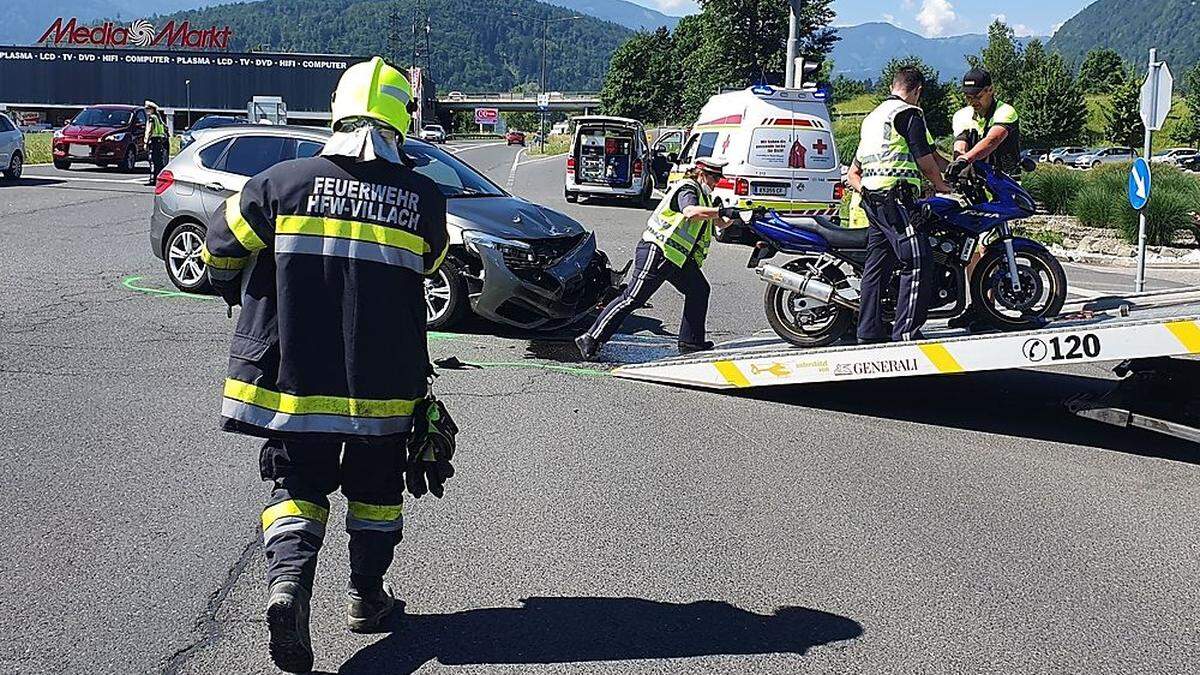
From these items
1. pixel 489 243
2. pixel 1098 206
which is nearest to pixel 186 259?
pixel 489 243

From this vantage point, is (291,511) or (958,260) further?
(958,260)

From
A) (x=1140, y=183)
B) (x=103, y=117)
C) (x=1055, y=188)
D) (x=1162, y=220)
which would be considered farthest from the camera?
(x=103, y=117)

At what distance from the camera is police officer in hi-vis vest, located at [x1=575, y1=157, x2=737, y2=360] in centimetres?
856

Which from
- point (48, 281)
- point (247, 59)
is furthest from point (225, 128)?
point (247, 59)

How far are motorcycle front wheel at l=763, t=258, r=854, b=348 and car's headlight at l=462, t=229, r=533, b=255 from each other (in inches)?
80.1

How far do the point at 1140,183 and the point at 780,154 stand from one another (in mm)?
5288

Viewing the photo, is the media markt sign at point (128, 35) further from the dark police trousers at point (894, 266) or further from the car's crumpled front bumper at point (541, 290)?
the dark police trousers at point (894, 266)

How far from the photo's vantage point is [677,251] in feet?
28.3

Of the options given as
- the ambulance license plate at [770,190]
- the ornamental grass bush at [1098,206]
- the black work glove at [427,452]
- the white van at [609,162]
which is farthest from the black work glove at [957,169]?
the white van at [609,162]

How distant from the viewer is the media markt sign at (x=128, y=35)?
112 m

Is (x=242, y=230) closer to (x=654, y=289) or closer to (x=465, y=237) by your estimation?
(x=654, y=289)

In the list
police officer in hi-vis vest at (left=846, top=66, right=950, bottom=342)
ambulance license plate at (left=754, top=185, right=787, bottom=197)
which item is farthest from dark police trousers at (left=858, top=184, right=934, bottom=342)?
ambulance license plate at (left=754, top=185, right=787, bottom=197)

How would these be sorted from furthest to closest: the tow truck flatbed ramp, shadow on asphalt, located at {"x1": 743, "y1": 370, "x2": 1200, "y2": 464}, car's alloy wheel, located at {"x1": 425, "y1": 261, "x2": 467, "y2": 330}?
car's alloy wheel, located at {"x1": 425, "y1": 261, "x2": 467, "y2": 330} → shadow on asphalt, located at {"x1": 743, "y1": 370, "x2": 1200, "y2": 464} → the tow truck flatbed ramp

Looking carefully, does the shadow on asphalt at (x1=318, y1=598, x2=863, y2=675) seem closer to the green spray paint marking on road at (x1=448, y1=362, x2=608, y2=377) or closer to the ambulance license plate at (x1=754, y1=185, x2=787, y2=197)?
the green spray paint marking on road at (x1=448, y1=362, x2=608, y2=377)
